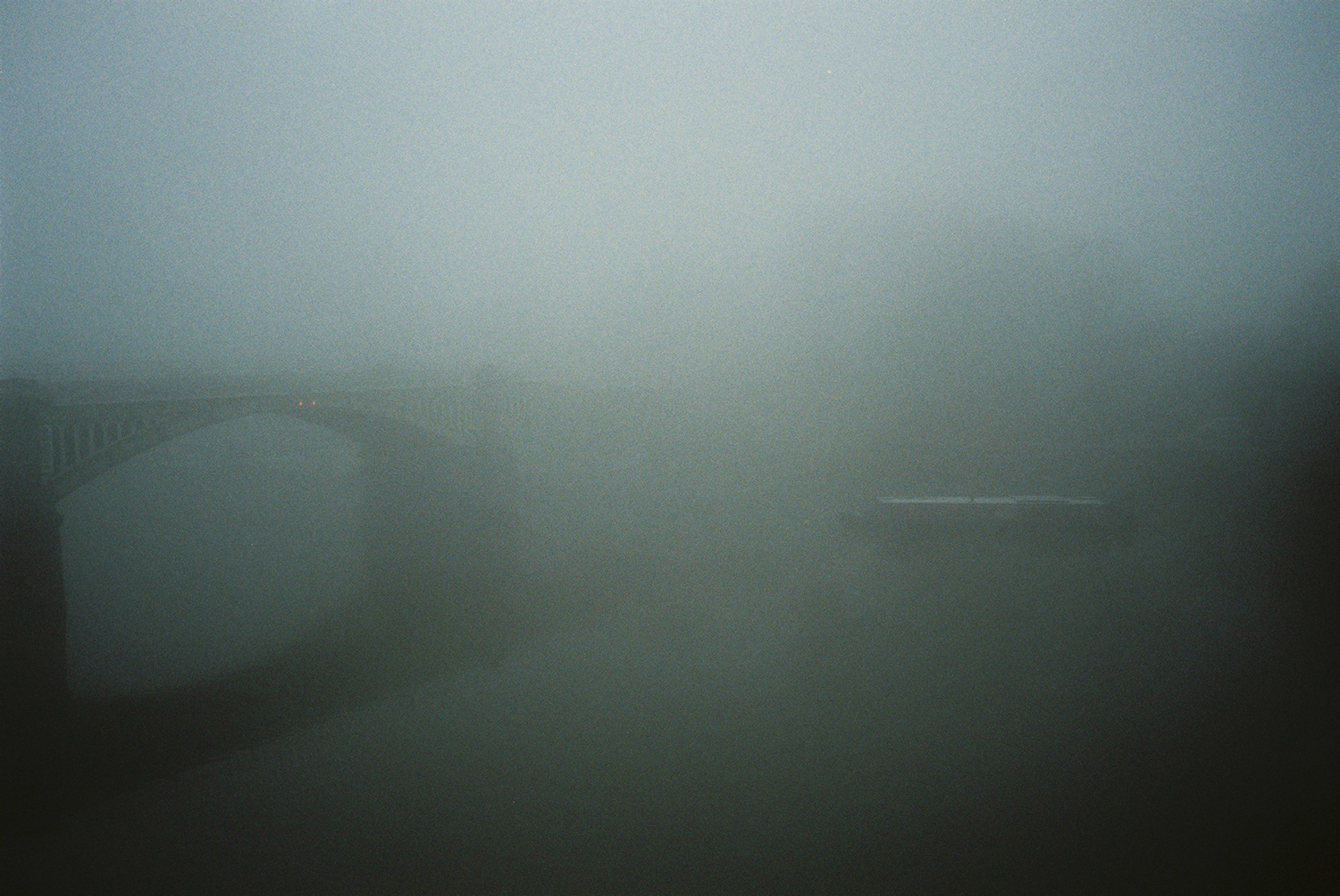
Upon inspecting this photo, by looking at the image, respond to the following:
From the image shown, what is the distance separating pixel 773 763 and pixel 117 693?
3.84m

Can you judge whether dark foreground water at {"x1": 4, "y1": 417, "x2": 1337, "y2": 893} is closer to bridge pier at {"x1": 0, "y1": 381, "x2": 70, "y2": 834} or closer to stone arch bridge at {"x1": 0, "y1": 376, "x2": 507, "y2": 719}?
bridge pier at {"x1": 0, "y1": 381, "x2": 70, "y2": 834}

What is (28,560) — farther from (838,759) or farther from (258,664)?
(838,759)

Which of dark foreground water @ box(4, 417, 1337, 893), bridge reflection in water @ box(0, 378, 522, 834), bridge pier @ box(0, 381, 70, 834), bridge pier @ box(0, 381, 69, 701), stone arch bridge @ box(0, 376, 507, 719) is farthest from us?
stone arch bridge @ box(0, 376, 507, 719)

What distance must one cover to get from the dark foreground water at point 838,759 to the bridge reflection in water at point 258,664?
17.0 inches

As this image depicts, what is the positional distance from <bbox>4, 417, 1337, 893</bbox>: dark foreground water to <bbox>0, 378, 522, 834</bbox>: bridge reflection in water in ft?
1.42

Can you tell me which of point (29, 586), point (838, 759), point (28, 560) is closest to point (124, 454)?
point (28, 560)

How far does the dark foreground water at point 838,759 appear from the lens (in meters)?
2.39

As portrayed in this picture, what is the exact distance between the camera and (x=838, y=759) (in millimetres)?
2992

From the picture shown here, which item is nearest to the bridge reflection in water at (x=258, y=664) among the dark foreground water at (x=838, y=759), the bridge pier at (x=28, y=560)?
the bridge pier at (x=28, y=560)

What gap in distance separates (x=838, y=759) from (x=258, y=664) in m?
3.70

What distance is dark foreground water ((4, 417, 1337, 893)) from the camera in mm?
2391

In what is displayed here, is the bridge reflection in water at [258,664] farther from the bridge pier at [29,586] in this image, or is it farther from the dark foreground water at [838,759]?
the dark foreground water at [838,759]

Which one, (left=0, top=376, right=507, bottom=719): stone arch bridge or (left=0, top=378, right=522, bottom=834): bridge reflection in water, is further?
(left=0, top=376, right=507, bottom=719): stone arch bridge

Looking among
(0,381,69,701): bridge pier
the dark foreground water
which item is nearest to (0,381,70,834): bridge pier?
(0,381,69,701): bridge pier
